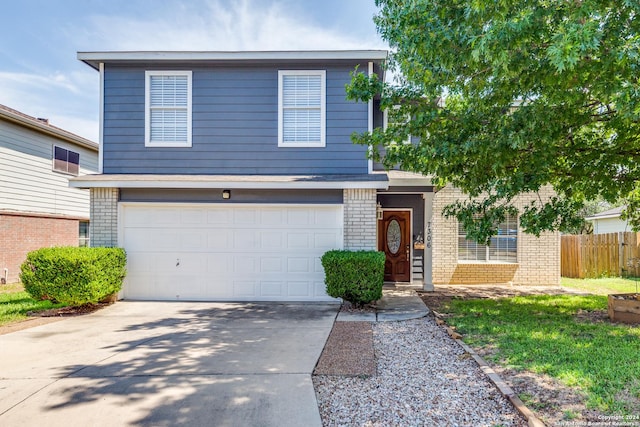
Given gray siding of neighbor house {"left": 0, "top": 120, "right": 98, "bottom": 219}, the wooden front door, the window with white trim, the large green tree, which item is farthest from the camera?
gray siding of neighbor house {"left": 0, "top": 120, "right": 98, "bottom": 219}

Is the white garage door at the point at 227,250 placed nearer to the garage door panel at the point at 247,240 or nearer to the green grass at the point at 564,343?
the garage door panel at the point at 247,240

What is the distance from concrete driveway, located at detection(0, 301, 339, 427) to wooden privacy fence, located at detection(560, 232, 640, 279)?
11265mm

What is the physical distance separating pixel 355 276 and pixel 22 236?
1201 centimetres

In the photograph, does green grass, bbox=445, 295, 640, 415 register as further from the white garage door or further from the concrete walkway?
the white garage door

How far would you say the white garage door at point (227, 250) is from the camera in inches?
348

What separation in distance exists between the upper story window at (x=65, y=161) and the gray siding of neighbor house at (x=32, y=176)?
16 centimetres

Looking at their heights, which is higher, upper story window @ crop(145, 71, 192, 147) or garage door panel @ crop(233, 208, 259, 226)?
upper story window @ crop(145, 71, 192, 147)

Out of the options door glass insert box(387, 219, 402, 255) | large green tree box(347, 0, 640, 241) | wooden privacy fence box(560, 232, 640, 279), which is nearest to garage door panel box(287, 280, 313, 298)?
large green tree box(347, 0, 640, 241)

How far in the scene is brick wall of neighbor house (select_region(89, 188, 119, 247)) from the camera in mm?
8820

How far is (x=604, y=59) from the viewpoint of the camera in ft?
14.4

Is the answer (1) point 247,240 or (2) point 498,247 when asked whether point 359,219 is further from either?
(2) point 498,247

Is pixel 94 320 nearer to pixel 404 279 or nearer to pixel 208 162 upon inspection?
pixel 208 162

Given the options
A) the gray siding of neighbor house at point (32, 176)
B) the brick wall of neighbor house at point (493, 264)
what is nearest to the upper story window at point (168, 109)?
the gray siding of neighbor house at point (32, 176)

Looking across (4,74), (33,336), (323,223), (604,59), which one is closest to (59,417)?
(33,336)
